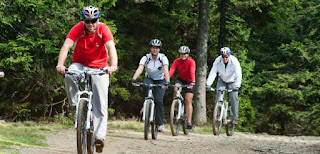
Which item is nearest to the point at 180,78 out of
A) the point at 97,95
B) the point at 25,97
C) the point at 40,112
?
the point at 97,95

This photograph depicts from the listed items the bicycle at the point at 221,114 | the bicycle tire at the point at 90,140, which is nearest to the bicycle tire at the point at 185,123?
the bicycle at the point at 221,114

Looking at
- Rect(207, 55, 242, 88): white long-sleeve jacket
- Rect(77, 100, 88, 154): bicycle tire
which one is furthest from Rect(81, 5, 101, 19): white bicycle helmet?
Rect(207, 55, 242, 88): white long-sleeve jacket

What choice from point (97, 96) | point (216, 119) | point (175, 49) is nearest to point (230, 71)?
point (216, 119)

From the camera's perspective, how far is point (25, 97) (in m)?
18.9

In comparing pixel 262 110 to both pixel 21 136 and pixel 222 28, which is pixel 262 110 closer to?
pixel 222 28

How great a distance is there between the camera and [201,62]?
1922cm

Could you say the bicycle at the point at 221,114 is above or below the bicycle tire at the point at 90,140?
above

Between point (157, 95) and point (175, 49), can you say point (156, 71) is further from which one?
point (175, 49)

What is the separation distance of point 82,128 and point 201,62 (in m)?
13.1

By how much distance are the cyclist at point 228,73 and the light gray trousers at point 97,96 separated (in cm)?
571

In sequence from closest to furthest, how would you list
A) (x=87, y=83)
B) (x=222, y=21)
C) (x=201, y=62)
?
(x=87, y=83) < (x=201, y=62) < (x=222, y=21)

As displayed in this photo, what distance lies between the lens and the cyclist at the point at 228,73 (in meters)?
12.4

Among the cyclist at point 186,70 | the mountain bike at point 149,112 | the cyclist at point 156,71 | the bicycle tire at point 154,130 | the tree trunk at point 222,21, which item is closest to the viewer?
the mountain bike at point 149,112

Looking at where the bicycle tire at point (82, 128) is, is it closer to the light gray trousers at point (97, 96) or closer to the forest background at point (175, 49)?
the light gray trousers at point (97, 96)
